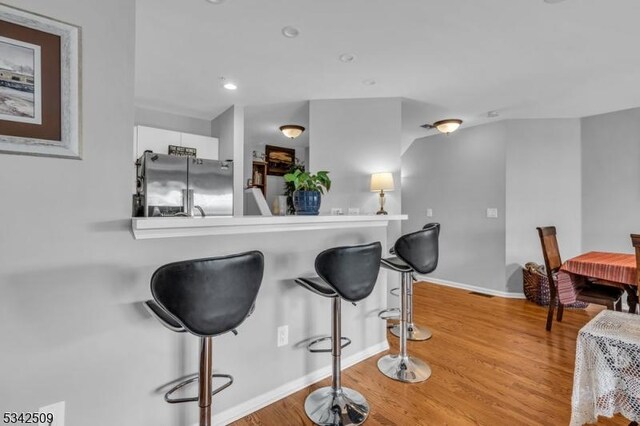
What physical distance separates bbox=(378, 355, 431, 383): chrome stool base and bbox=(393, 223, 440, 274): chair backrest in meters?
0.72

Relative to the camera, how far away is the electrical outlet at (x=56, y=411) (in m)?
1.18

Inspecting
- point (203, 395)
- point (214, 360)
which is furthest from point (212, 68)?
point (203, 395)

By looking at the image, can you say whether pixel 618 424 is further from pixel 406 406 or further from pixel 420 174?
pixel 420 174

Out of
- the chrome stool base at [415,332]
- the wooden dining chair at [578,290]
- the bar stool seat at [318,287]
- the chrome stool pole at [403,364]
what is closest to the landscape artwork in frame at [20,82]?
the bar stool seat at [318,287]

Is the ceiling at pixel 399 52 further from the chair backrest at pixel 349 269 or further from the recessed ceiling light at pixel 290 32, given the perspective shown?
the chair backrest at pixel 349 269

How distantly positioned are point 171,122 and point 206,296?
3746 mm

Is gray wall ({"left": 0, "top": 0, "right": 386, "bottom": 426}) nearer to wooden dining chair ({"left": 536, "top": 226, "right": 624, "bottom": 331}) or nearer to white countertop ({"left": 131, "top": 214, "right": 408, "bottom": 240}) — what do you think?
white countertop ({"left": 131, "top": 214, "right": 408, "bottom": 240})

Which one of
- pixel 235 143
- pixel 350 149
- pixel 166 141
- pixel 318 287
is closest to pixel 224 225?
pixel 318 287

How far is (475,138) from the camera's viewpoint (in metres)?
4.36

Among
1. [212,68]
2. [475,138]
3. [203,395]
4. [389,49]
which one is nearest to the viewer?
[203,395]

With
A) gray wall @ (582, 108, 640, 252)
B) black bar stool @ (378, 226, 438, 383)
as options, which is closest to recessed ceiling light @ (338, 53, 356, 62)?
black bar stool @ (378, 226, 438, 383)

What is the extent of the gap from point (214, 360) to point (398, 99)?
3.13 metres

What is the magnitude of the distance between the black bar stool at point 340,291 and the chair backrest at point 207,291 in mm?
444

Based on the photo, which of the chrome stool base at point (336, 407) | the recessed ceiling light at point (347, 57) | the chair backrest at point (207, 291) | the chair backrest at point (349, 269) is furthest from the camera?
the recessed ceiling light at point (347, 57)
